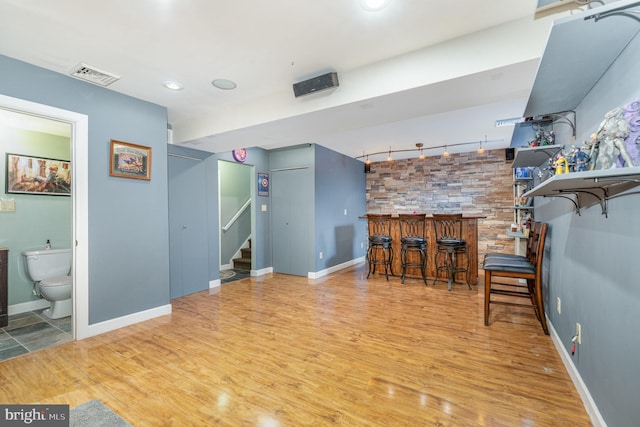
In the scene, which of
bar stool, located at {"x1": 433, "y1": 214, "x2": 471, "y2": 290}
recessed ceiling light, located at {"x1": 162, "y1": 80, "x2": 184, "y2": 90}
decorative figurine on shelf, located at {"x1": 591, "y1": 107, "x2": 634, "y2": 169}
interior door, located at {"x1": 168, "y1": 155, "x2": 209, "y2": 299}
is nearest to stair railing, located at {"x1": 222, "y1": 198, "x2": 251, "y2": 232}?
interior door, located at {"x1": 168, "y1": 155, "x2": 209, "y2": 299}

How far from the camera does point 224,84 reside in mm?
2949

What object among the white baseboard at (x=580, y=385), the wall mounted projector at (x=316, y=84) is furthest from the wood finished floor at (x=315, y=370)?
the wall mounted projector at (x=316, y=84)

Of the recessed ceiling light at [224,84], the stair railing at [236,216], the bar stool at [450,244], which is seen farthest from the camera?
the stair railing at [236,216]

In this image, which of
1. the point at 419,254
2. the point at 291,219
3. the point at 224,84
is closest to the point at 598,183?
the point at 224,84

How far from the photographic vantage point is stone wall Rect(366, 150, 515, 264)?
5980 mm

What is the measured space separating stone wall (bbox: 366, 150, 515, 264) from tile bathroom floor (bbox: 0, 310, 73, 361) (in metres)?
6.16

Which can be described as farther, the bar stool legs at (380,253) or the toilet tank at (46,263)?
the bar stool legs at (380,253)

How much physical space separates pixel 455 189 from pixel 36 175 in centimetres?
725

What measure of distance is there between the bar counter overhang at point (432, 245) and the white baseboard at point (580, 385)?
2160 mm

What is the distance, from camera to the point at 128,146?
10.4 ft

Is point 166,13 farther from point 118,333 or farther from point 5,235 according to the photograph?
point 5,235

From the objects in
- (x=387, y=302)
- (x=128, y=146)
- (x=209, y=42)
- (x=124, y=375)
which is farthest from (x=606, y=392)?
(x=128, y=146)

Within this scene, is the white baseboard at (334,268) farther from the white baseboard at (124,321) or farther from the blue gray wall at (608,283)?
the blue gray wall at (608,283)

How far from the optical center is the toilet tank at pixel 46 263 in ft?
11.5
